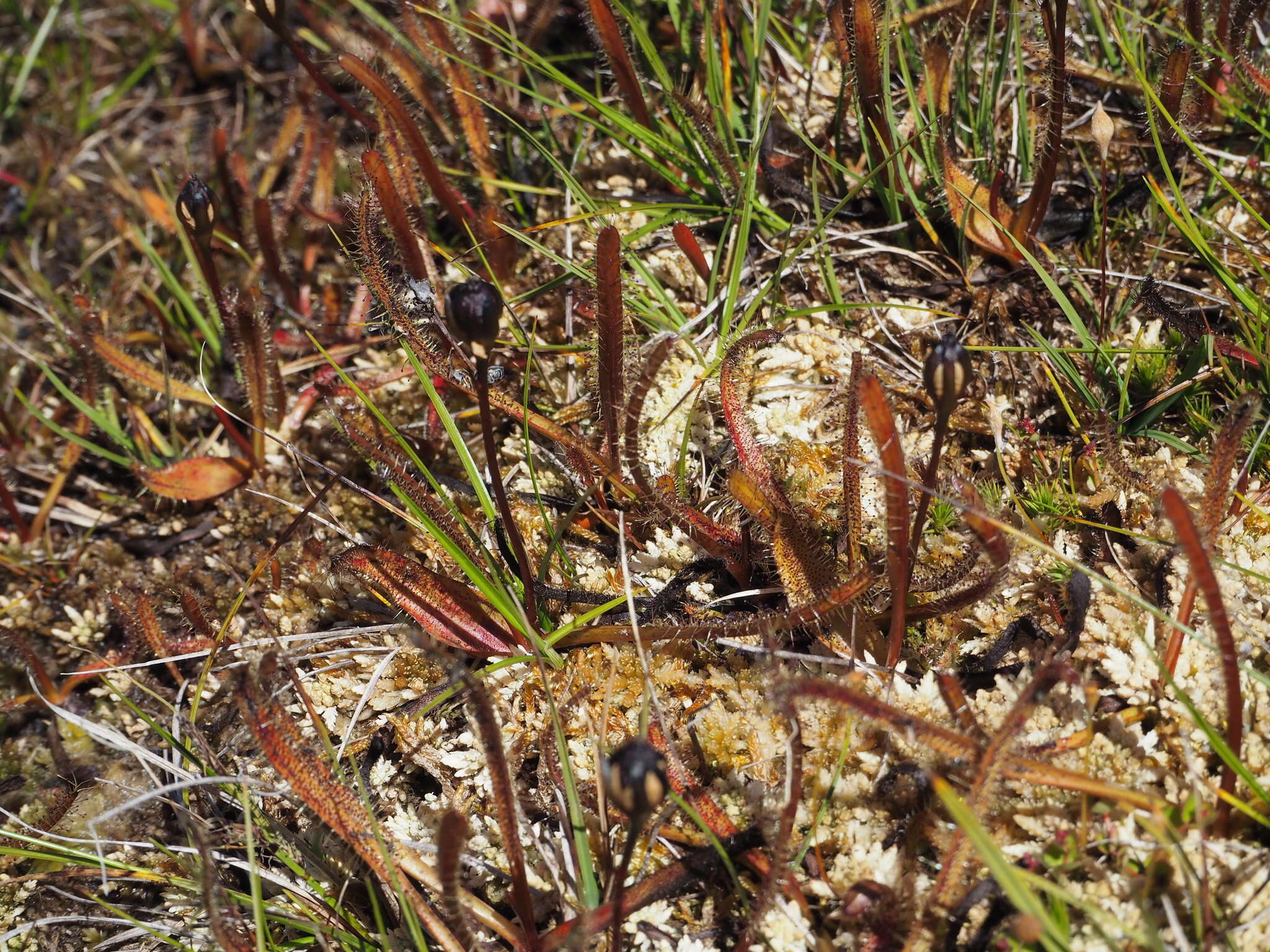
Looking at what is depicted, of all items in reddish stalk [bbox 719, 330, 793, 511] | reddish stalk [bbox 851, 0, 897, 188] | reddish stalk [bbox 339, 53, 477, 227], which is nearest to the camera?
reddish stalk [bbox 719, 330, 793, 511]

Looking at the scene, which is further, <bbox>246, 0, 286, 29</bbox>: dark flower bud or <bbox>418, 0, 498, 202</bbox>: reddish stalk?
<bbox>418, 0, 498, 202</bbox>: reddish stalk

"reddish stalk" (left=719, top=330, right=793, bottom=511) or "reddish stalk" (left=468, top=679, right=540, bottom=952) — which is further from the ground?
"reddish stalk" (left=719, top=330, right=793, bottom=511)

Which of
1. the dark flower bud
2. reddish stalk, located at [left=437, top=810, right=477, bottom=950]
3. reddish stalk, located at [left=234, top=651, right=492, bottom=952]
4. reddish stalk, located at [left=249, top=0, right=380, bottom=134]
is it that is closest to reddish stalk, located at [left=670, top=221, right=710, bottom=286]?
reddish stalk, located at [left=249, top=0, right=380, bottom=134]

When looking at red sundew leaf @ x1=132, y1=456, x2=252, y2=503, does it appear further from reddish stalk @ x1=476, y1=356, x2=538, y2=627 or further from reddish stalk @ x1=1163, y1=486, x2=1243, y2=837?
reddish stalk @ x1=1163, y1=486, x2=1243, y2=837

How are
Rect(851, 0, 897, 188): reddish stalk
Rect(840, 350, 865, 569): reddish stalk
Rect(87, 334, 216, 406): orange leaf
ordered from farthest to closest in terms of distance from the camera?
Rect(87, 334, 216, 406): orange leaf, Rect(851, 0, 897, 188): reddish stalk, Rect(840, 350, 865, 569): reddish stalk

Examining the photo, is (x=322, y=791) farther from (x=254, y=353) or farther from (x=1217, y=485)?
(x=1217, y=485)

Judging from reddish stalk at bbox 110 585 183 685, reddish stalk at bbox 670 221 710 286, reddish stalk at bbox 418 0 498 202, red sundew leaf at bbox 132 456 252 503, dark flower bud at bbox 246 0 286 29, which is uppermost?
dark flower bud at bbox 246 0 286 29

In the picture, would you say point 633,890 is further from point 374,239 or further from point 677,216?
point 677,216

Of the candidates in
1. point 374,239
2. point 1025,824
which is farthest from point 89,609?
point 1025,824

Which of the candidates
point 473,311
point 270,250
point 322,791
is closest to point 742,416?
point 473,311
